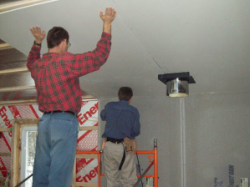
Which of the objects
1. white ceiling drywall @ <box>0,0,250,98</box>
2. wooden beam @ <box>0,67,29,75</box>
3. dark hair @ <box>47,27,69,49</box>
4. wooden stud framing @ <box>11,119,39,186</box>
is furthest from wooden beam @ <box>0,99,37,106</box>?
dark hair @ <box>47,27,69,49</box>

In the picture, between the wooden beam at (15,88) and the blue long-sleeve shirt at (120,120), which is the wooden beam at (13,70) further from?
the blue long-sleeve shirt at (120,120)

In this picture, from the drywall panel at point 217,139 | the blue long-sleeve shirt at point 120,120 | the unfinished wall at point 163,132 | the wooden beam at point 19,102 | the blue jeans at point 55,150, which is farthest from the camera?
the wooden beam at point 19,102

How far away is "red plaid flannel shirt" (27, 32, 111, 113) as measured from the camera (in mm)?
1291

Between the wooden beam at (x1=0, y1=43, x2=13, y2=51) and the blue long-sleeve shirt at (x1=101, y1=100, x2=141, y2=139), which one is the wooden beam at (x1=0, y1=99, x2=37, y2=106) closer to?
the blue long-sleeve shirt at (x1=101, y1=100, x2=141, y2=139)

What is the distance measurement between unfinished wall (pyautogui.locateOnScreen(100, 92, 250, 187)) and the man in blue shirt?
733mm

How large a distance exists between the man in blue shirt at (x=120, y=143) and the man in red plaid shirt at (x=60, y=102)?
4.36 feet

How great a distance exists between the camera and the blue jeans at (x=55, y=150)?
125cm

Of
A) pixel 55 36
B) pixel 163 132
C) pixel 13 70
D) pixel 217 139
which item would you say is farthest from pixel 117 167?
pixel 55 36

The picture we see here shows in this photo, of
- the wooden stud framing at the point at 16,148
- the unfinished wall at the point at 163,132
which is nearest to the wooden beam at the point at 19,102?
the wooden stud framing at the point at 16,148

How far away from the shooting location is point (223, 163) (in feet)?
10.2

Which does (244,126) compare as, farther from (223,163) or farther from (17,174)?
(17,174)

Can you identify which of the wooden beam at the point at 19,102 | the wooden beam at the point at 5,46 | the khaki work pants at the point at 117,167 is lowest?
the khaki work pants at the point at 117,167

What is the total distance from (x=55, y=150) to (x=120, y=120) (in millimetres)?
1437

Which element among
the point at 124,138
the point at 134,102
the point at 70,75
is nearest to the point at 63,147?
the point at 70,75
